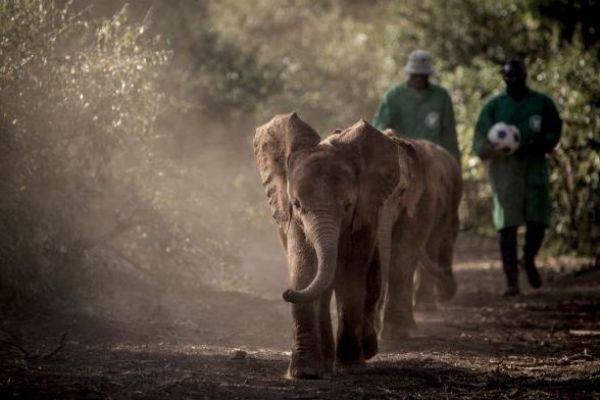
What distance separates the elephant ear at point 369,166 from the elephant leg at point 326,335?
520mm

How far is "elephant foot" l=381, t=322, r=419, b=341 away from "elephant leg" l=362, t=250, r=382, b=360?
1567 mm

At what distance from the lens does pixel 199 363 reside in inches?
299

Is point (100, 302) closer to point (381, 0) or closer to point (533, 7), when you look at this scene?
point (533, 7)

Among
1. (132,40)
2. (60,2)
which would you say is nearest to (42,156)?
(132,40)

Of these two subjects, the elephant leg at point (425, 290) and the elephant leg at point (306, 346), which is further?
the elephant leg at point (425, 290)

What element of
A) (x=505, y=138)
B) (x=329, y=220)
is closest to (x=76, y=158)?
(x=329, y=220)

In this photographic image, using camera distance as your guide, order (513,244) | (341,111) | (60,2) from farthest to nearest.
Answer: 1. (341,111)
2. (513,244)
3. (60,2)

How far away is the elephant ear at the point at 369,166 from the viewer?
24.6ft

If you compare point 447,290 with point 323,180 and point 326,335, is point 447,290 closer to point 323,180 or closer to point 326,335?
point 326,335

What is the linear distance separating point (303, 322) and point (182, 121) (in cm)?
945

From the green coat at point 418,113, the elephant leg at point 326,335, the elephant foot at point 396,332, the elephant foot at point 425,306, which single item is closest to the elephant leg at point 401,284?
the elephant foot at point 396,332

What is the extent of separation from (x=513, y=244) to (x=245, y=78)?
689 cm

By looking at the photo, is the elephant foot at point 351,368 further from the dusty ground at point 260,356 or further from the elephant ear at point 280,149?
the elephant ear at point 280,149

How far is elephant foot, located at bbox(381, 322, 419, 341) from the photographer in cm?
944
